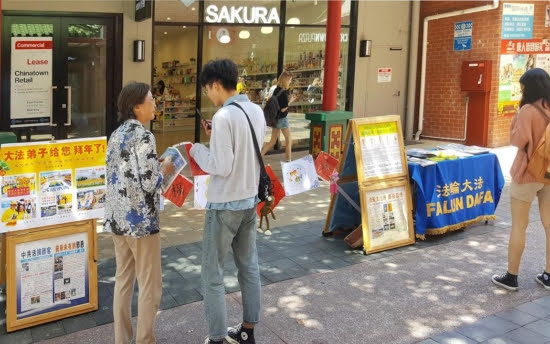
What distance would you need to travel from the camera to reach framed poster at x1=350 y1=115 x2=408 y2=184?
18.0ft

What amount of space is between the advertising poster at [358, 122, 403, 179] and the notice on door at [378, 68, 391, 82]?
690 cm

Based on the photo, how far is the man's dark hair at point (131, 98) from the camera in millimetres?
3318

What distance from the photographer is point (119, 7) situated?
9289 mm

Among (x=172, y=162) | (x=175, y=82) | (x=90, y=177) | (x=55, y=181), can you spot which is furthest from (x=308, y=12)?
(x=172, y=162)

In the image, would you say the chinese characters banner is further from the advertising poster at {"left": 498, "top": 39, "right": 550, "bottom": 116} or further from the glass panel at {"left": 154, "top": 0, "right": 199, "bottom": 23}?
the advertising poster at {"left": 498, "top": 39, "right": 550, "bottom": 116}

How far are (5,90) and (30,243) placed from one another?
18.1 ft

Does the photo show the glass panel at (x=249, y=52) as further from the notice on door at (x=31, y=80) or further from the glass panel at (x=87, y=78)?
the notice on door at (x=31, y=80)

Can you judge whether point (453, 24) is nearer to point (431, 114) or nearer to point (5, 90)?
point (431, 114)

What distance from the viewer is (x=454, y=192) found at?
6.04m

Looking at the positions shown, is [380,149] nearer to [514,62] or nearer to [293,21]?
[293,21]

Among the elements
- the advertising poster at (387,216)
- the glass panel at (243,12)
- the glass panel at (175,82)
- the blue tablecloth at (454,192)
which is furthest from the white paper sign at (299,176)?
the glass panel at (243,12)

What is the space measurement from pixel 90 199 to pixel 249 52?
7.64m

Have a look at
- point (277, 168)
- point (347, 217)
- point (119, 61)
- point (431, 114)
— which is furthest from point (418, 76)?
point (347, 217)

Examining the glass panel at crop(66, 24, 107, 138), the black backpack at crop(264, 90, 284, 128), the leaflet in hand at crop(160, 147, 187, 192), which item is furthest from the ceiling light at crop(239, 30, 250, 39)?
the leaflet in hand at crop(160, 147, 187, 192)
